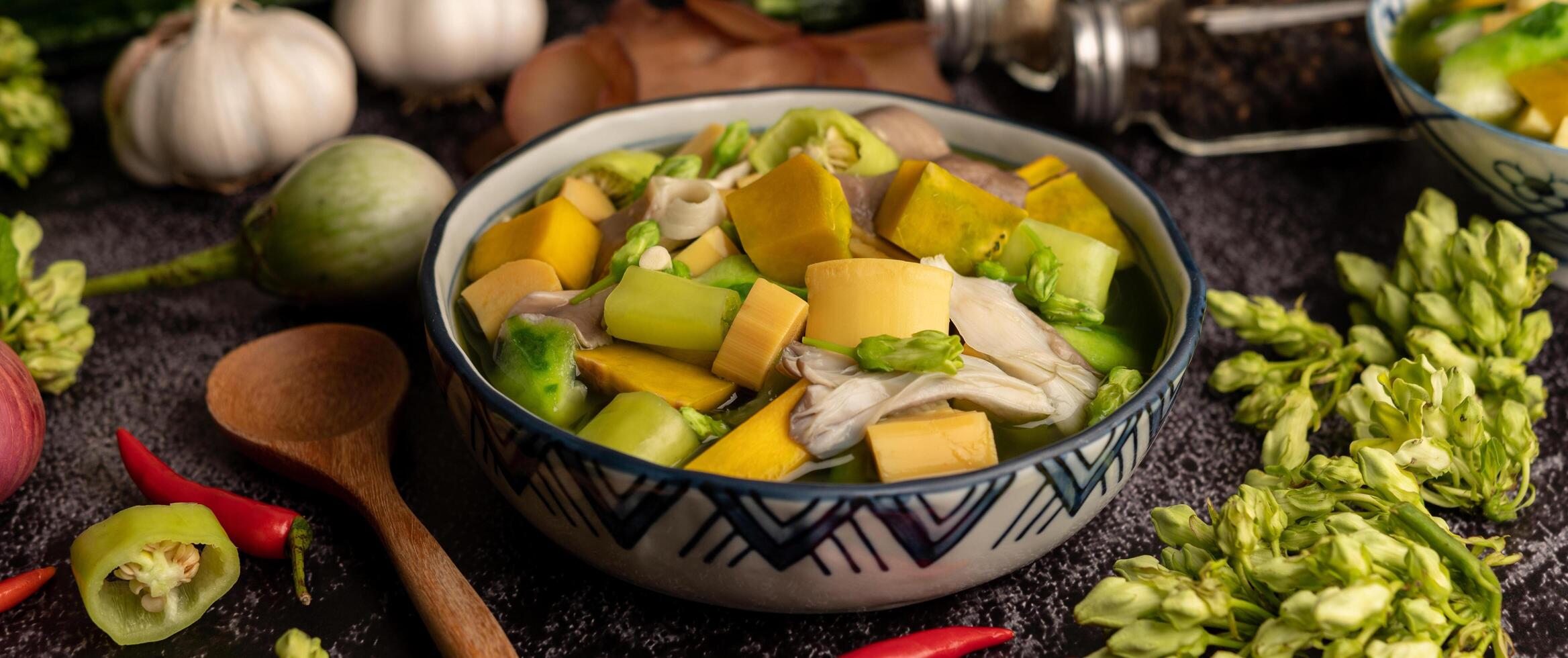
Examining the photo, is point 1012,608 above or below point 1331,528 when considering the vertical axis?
below

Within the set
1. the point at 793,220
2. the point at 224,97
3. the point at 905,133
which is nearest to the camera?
the point at 793,220

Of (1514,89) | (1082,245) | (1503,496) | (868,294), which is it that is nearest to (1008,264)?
(1082,245)

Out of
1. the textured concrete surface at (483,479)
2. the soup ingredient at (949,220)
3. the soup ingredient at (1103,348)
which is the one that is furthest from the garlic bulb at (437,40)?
the soup ingredient at (1103,348)

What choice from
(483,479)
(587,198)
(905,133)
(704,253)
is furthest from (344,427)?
(905,133)

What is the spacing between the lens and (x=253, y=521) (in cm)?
139

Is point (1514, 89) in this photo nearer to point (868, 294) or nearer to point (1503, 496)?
point (1503, 496)

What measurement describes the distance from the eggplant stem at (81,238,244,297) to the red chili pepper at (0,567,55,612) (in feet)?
1.97

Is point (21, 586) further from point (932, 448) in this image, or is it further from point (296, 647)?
point (932, 448)

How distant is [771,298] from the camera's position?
1.31 metres

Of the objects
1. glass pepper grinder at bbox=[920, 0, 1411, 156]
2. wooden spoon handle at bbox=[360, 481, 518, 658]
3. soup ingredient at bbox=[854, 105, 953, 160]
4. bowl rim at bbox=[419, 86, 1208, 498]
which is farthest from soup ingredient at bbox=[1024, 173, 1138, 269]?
wooden spoon handle at bbox=[360, 481, 518, 658]

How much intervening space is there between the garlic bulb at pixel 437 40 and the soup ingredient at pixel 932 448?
64.5 inches

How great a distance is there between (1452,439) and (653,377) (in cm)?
101

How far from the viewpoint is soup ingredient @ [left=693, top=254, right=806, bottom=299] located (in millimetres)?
1421

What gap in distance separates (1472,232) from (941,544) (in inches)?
42.4
